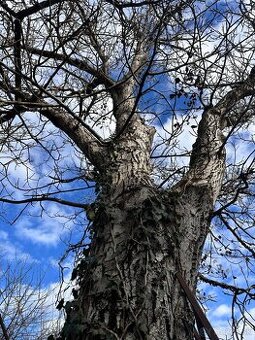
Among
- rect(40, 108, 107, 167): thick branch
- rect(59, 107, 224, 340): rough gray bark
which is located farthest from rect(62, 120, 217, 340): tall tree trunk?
rect(40, 108, 107, 167): thick branch

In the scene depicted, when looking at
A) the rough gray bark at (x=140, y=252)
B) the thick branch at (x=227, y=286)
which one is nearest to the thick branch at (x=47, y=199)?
the rough gray bark at (x=140, y=252)

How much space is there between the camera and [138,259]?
2.20 m

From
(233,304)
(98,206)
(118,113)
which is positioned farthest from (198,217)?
(118,113)

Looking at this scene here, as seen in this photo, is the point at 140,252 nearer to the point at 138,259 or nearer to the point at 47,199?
the point at 138,259

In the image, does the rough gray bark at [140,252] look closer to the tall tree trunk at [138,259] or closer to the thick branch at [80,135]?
the tall tree trunk at [138,259]

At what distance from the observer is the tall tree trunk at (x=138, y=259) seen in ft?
6.37

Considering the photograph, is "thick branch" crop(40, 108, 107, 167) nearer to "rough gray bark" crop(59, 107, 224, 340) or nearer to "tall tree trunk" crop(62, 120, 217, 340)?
"rough gray bark" crop(59, 107, 224, 340)

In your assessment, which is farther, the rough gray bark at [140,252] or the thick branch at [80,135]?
the thick branch at [80,135]

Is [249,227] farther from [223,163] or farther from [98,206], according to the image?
[98,206]

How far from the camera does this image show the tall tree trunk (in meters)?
1.94

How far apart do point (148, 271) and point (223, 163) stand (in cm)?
149

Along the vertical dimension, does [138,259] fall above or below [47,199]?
below

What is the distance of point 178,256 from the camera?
234cm

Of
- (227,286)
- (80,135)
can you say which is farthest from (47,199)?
(227,286)
